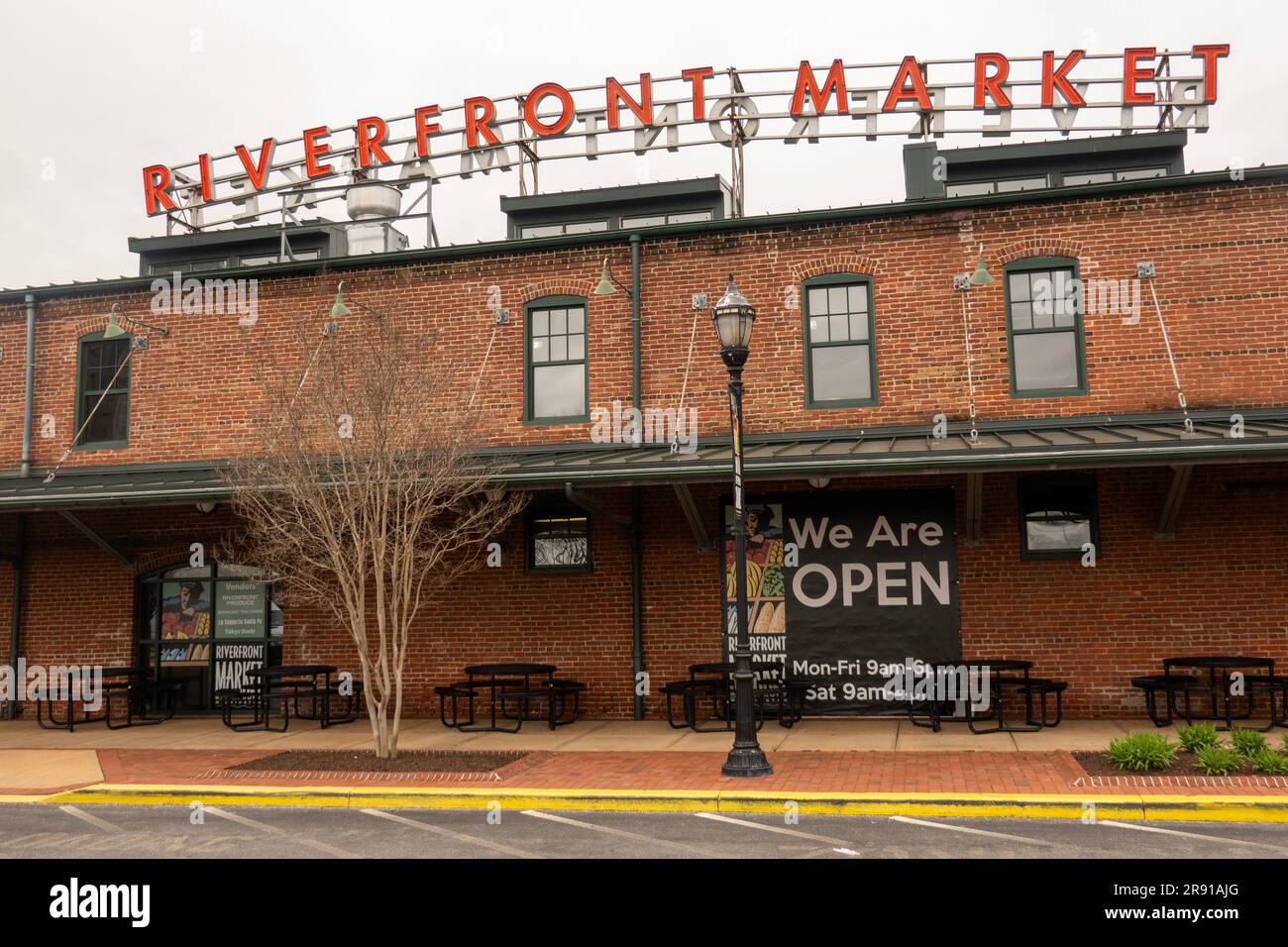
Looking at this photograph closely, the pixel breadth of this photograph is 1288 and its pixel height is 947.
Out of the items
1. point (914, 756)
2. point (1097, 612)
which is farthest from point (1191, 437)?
point (914, 756)

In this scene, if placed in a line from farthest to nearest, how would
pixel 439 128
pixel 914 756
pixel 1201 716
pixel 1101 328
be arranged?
pixel 439 128, pixel 1101 328, pixel 1201 716, pixel 914 756

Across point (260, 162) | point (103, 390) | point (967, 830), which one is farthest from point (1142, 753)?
point (260, 162)

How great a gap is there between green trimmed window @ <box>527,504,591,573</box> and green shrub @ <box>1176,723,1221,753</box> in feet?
26.0

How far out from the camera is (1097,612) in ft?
47.1

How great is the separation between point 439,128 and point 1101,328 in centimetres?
1242

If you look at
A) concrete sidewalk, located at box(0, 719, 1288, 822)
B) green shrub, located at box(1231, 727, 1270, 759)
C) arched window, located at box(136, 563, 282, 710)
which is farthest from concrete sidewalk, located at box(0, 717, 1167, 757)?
green shrub, located at box(1231, 727, 1270, 759)

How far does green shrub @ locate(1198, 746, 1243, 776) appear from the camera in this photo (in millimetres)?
10203

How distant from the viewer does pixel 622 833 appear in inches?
364

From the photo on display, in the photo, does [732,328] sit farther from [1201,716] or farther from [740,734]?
[1201,716]

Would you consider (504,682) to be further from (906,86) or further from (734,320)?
(906,86)

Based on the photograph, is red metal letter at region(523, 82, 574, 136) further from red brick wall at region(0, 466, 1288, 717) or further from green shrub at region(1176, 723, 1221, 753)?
green shrub at region(1176, 723, 1221, 753)

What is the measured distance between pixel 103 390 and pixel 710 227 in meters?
10.4

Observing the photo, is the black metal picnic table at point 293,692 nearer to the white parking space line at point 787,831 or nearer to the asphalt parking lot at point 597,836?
the asphalt parking lot at point 597,836

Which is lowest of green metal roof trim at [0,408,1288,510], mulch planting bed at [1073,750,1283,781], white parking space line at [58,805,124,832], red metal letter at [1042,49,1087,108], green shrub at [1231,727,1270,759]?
white parking space line at [58,805,124,832]
